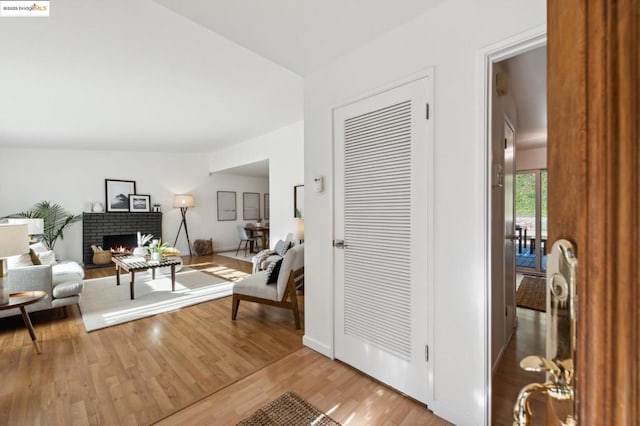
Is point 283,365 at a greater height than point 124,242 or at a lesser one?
lesser

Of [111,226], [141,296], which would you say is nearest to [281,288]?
[141,296]

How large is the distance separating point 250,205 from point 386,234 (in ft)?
24.5

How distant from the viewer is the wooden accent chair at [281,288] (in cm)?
290

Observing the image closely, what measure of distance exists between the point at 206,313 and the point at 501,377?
2968 mm

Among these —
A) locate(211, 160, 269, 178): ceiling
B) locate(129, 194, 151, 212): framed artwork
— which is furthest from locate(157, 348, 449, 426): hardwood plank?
locate(129, 194, 151, 212): framed artwork

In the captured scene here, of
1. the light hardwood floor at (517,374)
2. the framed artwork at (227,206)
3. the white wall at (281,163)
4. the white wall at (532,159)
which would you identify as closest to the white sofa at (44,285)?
the white wall at (281,163)

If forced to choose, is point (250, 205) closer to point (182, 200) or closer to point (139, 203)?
point (182, 200)

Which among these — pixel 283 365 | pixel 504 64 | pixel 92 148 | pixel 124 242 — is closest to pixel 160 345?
Result: pixel 283 365

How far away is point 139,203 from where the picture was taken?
273 inches

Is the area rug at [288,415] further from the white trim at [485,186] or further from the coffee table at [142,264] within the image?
the coffee table at [142,264]

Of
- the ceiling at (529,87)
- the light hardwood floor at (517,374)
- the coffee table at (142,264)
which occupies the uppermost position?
the ceiling at (529,87)

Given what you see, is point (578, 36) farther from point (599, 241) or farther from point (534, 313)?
point (534, 313)

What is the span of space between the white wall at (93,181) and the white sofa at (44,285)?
3504 mm

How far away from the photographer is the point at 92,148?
20.3 feet
